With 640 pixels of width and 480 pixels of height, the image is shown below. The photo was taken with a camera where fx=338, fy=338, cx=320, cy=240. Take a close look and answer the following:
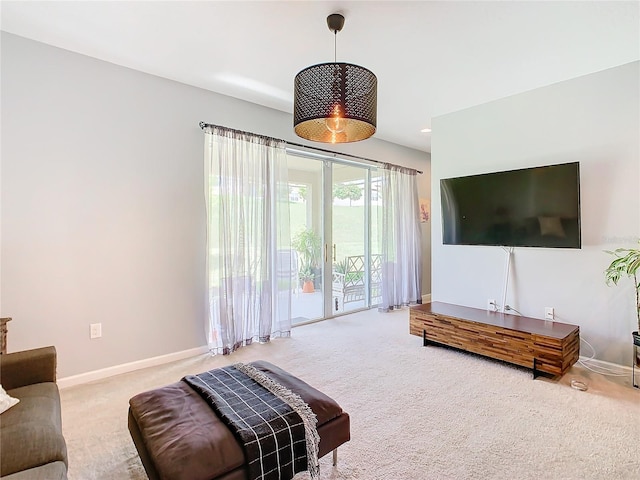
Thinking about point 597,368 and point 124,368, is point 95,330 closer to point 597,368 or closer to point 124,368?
point 124,368

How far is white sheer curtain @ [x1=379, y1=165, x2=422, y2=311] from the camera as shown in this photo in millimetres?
5188

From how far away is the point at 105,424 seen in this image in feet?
7.07

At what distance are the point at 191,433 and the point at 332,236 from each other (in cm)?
354

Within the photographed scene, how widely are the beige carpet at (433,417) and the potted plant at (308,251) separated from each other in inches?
49.5

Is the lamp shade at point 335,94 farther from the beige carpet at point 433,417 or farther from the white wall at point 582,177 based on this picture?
the white wall at point 582,177

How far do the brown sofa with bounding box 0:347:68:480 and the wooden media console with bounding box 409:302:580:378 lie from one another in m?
3.07

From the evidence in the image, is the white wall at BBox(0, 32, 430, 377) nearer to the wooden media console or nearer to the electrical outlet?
the electrical outlet

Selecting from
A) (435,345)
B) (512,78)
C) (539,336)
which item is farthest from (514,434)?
(512,78)

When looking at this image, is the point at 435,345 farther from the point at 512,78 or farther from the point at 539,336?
the point at 512,78

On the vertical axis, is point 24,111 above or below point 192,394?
above

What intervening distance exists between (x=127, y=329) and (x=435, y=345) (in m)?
3.02

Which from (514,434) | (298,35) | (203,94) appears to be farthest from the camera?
(203,94)

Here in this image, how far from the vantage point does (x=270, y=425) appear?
148 centimetres

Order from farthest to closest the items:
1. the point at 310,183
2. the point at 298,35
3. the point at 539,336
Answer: the point at 310,183
the point at 539,336
the point at 298,35
